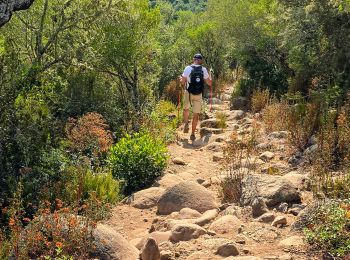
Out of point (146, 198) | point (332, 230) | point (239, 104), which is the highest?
point (239, 104)

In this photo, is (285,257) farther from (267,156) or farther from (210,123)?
(210,123)

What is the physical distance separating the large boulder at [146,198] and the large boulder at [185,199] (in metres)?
0.39

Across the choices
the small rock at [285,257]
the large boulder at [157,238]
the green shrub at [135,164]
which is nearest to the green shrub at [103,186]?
the green shrub at [135,164]

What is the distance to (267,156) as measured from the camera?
31.2 feet

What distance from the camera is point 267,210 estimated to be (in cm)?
661

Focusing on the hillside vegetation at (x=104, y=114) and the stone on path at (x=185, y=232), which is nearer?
the hillside vegetation at (x=104, y=114)

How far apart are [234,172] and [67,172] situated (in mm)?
2567

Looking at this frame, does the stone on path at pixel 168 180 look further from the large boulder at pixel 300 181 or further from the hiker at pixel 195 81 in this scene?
the hiker at pixel 195 81

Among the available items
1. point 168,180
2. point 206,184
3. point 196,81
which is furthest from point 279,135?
point 168,180

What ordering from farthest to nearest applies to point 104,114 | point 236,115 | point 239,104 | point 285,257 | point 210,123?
1. point 239,104
2. point 236,115
3. point 210,123
4. point 104,114
5. point 285,257

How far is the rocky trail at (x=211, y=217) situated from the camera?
533cm

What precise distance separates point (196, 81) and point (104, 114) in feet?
7.72

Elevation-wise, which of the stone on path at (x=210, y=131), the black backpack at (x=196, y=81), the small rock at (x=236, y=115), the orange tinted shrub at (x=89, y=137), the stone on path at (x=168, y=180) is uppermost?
the black backpack at (x=196, y=81)

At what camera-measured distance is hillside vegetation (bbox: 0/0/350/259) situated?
552cm
